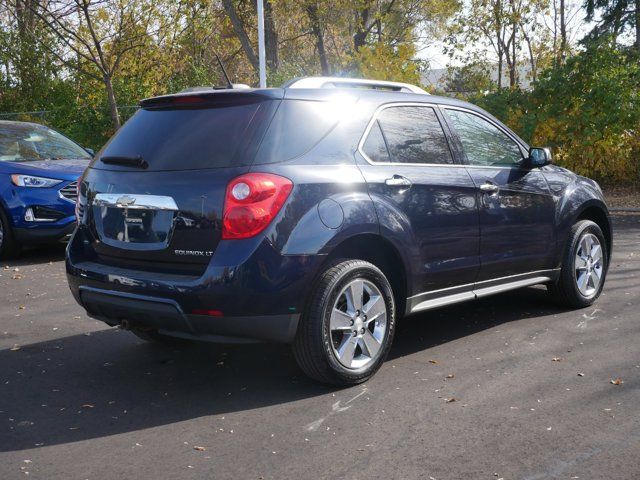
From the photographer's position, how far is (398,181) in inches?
197

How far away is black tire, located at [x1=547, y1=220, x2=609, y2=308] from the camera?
21.3 feet

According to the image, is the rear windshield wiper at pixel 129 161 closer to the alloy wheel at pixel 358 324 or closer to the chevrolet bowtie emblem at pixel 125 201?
the chevrolet bowtie emblem at pixel 125 201

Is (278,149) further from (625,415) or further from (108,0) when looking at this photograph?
(108,0)

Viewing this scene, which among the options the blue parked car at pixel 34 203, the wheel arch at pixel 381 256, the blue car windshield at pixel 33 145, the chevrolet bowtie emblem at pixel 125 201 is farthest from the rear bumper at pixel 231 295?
the blue car windshield at pixel 33 145

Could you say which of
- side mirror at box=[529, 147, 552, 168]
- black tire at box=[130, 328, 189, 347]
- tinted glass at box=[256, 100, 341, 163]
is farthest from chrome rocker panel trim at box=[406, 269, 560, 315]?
black tire at box=[130, 328, 189, 347]

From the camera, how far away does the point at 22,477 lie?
11.6 ft

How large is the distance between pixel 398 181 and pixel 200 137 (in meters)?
1.23

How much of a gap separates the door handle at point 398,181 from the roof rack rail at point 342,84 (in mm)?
743

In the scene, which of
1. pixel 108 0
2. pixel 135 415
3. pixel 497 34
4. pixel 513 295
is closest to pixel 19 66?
pixel 108 0

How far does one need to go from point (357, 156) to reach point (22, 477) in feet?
8.29

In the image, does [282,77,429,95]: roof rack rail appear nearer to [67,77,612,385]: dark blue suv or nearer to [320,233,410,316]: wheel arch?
[67,77,612,385]: dark blue suv

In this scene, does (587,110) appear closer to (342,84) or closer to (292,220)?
(342,84)

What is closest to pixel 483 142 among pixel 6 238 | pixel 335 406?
pixel 335 406

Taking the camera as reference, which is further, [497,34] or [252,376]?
[497,34]
